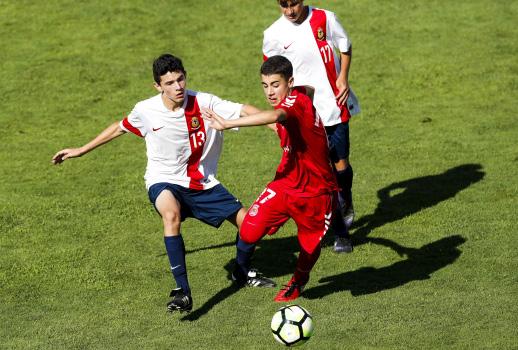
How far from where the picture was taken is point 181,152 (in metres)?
9.95

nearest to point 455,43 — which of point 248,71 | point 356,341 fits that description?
point 248,71

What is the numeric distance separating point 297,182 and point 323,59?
2572mm

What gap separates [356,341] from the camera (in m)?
8.47

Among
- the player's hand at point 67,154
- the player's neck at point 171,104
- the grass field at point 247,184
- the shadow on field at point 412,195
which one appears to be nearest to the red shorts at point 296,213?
the grass field at point 247,184

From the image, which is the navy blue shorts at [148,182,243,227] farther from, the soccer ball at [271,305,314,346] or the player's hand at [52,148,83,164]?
the soccer ball at [271,305,314,346]

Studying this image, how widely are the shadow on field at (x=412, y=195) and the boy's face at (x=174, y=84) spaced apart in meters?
3.06

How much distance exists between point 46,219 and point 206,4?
28.1 ft

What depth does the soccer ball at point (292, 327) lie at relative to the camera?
8.04m

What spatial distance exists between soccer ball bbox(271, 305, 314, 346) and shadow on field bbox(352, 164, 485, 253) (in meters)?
3.41

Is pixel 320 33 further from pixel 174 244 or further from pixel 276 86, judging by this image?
pixel 174 244

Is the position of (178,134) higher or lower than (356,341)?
higher

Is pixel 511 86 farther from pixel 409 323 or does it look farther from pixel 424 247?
pixel 409 323

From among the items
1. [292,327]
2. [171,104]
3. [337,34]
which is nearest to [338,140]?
[337,34]

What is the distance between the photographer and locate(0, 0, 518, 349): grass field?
30.2 ft
